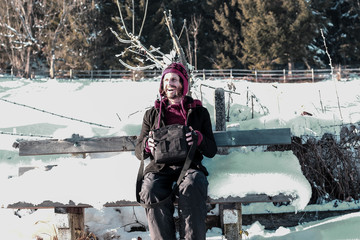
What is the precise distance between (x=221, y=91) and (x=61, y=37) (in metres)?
24.9

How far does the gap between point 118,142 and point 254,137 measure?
1.23 meters

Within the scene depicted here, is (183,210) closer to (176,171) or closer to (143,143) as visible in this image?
(176,171)

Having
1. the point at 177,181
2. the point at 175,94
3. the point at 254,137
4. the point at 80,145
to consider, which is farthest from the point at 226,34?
the point at 177,181

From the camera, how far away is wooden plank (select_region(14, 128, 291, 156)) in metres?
3.48

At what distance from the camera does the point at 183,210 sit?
2584 mm

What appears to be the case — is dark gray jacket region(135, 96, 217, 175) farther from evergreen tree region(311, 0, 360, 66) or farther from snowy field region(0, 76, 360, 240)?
evergreen tree region(311, 0, 360, 66)

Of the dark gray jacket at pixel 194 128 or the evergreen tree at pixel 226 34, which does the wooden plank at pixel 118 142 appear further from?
the evergreen tree at pixel 226 34

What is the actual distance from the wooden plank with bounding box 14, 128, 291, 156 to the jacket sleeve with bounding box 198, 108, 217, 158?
42 centimetres

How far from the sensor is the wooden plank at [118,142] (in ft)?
11.4

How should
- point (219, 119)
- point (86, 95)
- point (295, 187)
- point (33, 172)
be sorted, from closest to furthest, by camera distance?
point (295, 187)
point (33, 172)
point (219, 119)
point (86, 95)

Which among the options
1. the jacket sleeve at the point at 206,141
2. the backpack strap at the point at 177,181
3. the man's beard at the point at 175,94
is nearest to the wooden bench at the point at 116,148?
the backpack strap at the point at 177,181

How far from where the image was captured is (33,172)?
350 cm

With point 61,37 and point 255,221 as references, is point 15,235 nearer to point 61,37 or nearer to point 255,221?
point 255,221

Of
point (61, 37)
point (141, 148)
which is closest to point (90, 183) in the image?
point (141, 148)
